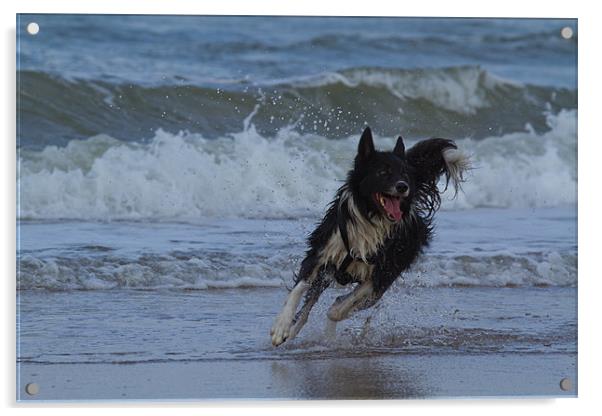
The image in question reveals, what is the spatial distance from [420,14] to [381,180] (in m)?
1.08

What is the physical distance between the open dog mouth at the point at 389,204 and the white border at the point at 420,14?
104 cm

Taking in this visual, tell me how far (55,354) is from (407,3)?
2.83 meters

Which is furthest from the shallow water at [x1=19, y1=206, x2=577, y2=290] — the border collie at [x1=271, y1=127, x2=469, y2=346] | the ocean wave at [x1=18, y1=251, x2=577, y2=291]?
the border collie at [x1=271, y1=127, x2=469, y2=346]

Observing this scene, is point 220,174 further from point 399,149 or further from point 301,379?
point 301,379

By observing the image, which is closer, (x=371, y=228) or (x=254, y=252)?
(x=371, y=228)

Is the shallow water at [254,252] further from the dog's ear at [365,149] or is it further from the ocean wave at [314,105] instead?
the dog's ear at [365,149]

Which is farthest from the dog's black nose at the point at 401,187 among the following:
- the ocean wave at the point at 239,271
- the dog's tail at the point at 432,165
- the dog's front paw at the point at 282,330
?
the ocean wave at the point at 239,271

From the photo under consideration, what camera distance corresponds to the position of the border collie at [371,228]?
7133 mm

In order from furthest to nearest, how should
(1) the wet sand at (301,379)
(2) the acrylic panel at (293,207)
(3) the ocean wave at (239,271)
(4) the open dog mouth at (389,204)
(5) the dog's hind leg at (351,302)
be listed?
(3) the ocean wave at (239,271), (5) the dog's hind leg at (351,302), (2) the acrylic panel at (293,207), (4) the open dog mouth at (389,204), (1) the wet sand at (301,379)

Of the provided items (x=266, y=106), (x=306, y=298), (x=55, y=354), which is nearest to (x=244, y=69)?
(x=266, y=106)

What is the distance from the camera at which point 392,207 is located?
7.14m

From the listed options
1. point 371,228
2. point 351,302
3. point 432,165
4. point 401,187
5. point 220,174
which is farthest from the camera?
point 220,174

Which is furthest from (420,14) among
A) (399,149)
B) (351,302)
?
(351,302)

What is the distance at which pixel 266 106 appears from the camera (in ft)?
26.7
